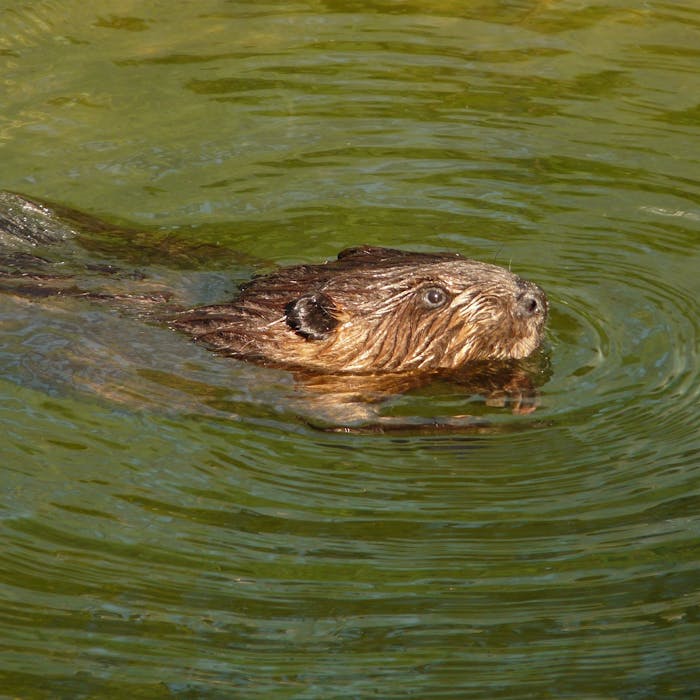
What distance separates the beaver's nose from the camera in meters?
6.54

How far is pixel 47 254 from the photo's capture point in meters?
7.27

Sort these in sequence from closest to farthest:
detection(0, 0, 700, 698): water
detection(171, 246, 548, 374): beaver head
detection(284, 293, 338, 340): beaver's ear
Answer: detection(0, 0, 700, 698): water
detection(284, 293, 338, 340): beaver's ear
detection(171, 246, 548, 374): beaver head

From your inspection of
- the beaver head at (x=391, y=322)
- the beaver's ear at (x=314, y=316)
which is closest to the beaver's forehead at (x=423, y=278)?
the beaver head at (x=391, y=322)

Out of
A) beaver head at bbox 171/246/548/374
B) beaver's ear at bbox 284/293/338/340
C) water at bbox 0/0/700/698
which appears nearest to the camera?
water at bbox 0/0/700/698

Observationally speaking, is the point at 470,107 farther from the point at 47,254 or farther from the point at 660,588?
the point at 660,588

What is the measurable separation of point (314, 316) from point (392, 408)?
0.59 metres

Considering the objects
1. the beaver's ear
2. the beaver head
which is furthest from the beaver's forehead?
the beaver's ear

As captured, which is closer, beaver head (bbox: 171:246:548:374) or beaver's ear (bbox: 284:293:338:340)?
beaver's ear (bbox: 284:293:338:340)

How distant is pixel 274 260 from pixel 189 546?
297 cm

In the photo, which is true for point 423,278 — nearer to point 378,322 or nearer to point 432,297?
point 432,297

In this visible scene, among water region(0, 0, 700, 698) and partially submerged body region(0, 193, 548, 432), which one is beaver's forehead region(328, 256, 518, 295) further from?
water region(0, 0, 700, 698)

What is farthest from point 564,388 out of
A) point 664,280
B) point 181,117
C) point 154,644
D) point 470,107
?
point 181,117

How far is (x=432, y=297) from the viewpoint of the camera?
6574 millimetres

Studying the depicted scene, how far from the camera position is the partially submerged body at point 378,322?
6.57 m
